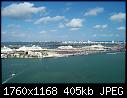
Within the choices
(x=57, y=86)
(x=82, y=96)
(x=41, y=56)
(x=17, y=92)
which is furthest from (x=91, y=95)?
(x=41, y=56)

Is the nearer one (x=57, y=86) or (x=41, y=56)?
(x=57, y=86)

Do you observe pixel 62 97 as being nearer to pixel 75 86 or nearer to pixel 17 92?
pixel 75 86

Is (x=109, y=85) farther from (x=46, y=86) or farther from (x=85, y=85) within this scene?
(x=46, y=86)

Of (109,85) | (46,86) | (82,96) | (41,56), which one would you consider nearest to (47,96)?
(46,86)

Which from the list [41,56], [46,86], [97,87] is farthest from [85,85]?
[41,56]

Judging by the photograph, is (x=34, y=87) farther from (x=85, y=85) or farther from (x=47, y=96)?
(x=85, y=85)

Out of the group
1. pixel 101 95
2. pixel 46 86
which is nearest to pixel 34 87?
pixel 46 86

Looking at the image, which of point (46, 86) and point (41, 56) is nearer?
point (46, 86)
